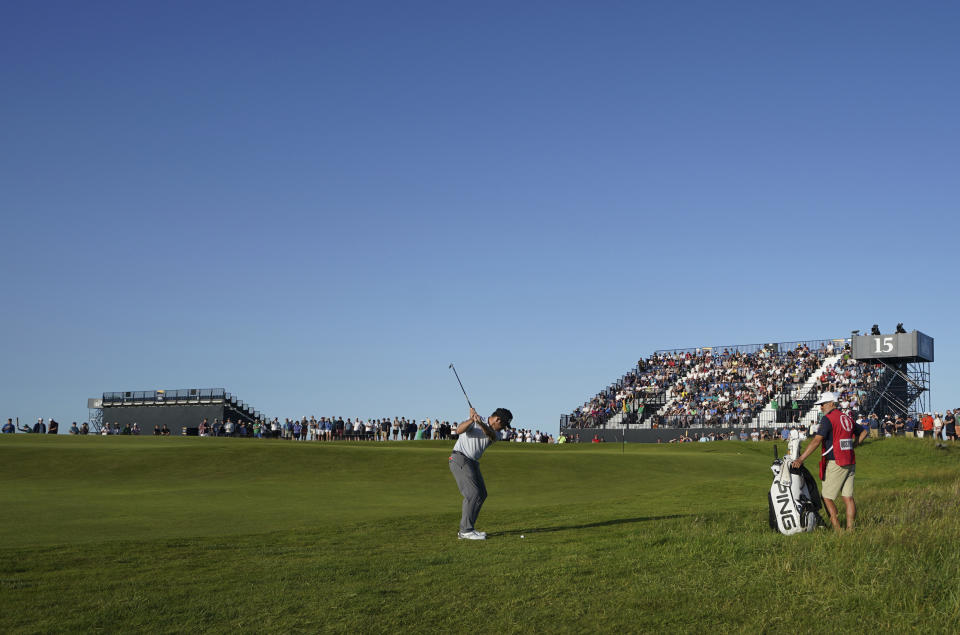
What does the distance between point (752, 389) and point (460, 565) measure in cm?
6068

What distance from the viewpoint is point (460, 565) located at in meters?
9.76

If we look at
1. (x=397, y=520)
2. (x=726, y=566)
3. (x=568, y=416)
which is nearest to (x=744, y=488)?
(x=397, y=520)

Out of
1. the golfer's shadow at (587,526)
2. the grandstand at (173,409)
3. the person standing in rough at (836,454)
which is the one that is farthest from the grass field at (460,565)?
the grandstand at (173,409)

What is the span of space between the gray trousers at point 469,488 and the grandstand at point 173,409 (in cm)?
7159

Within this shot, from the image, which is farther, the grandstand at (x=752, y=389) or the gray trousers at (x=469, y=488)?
the grandstand at (x=752, y=389)

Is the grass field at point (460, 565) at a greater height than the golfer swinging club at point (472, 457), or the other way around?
the golfer swinging club at point (472, 457)

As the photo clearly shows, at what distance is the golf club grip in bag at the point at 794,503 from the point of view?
11656mm

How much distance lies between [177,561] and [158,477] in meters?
15.8

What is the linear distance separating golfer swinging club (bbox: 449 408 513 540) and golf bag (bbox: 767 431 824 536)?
3.92 metres

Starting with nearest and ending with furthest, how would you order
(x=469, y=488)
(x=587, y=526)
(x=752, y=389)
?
(x=469, y=488), (x=587, y=526), (x=752, y=389)

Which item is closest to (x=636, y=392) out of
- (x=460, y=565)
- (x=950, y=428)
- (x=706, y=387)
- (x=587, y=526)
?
(x=706, y=387)

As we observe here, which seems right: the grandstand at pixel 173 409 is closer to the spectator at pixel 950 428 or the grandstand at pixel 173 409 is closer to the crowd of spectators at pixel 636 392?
the crowd of spectators at pixel 636 392

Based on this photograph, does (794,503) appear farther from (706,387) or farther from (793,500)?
(706,387)

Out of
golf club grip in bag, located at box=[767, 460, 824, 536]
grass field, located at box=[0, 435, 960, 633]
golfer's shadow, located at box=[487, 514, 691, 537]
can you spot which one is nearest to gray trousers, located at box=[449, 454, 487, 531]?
grass field, located at box=[0, 435, 960, 633]
